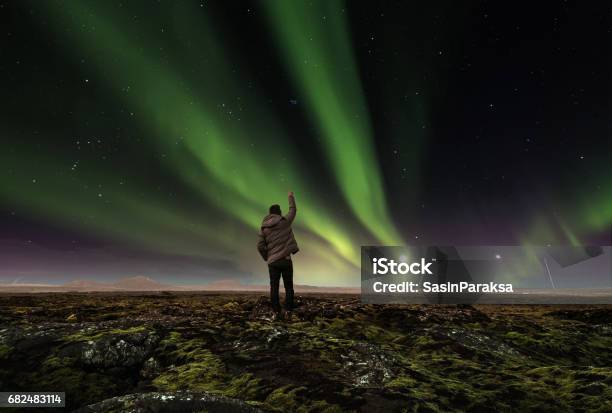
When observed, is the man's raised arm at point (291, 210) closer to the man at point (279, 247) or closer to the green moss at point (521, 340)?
the man at point (279, 247)

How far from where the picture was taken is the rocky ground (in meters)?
5.80

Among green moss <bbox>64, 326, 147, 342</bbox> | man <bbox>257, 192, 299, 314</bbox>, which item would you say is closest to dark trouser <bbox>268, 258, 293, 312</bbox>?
Result: man <bbox>257, 192, 299, 314</bbox>

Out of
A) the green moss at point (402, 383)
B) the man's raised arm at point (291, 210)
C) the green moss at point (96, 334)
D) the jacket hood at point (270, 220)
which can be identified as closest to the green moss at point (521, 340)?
the green moss at point (402, 383)

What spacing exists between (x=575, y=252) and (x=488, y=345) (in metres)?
17.8

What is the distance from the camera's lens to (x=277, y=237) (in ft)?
45.1

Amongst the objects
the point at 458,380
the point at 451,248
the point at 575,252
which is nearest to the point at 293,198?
the point at 458,380

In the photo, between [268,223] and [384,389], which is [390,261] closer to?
[268,223]

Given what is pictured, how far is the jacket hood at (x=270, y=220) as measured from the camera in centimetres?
1384

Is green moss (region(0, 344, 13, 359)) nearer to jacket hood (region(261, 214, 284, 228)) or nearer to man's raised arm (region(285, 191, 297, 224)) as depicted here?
jacket hood (region(261, 214, 284, 228))

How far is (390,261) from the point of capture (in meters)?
19.1

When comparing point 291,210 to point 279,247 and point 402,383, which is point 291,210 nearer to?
point 279,247

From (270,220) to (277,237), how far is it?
2.24ft

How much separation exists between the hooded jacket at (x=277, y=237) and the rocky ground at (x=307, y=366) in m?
2.88

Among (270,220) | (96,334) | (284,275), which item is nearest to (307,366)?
(96,334)
